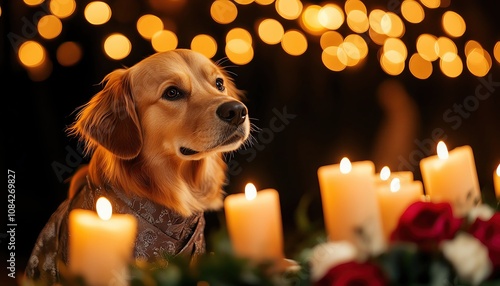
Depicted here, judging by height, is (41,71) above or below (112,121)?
above

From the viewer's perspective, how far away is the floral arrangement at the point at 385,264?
2.43 feet

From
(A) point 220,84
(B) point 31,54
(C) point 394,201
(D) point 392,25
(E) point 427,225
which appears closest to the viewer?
(E) point 427,225

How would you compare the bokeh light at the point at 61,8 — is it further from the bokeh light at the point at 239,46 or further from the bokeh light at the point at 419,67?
the bokeh light at the point at 419,67

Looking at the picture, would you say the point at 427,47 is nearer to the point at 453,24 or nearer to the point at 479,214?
the point at 453,24

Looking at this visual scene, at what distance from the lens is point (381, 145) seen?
5.55ft

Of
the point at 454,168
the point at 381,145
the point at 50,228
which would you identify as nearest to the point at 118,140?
the point at 50,228

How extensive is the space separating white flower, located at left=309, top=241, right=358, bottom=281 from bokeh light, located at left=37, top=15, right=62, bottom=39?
2.41 feet

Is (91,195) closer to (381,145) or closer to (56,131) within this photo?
(56,131)

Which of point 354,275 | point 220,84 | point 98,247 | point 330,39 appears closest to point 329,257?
point 354,275

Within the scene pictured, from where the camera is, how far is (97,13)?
1.30 metres

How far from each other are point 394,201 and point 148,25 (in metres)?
0.66

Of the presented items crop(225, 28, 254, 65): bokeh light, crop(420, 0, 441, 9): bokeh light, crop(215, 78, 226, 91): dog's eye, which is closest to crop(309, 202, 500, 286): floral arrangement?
crop(215, 78, 226, 91): dog's eye

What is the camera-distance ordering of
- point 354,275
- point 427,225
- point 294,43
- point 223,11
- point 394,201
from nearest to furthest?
point 354,275 → point 427,225 → point 394,201 → point 223,11 → point 294,43

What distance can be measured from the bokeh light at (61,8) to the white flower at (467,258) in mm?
862
